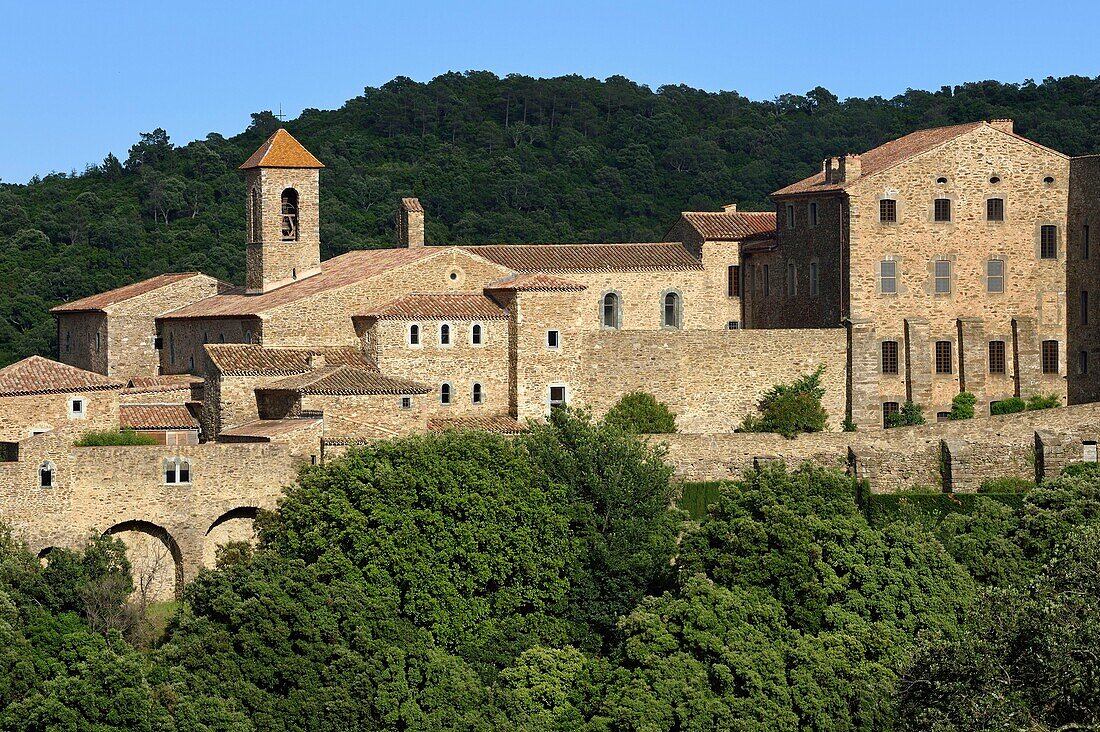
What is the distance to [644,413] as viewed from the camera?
54438 mm

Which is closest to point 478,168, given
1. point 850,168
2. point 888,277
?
point 850,168

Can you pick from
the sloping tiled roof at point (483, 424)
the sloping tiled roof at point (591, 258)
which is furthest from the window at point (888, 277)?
the sloping tiled roof at point (483, 424)

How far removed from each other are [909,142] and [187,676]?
27.8 meters

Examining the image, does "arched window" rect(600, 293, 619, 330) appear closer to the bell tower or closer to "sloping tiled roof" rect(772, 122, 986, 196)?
"sloping tiled roof" rect(772, 122, 986, 196)

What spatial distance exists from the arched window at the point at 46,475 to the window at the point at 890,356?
21.9 meters

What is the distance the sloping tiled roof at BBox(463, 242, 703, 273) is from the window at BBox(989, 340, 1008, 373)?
815cm

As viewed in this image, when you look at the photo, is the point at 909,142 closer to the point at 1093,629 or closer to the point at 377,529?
the point at 377,529

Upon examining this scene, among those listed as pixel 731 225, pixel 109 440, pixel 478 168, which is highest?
pixel 478 168

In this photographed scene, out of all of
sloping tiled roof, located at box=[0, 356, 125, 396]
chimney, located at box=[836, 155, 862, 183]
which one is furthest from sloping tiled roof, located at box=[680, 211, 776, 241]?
sloping tiled roof, located at box=[0, 356, 125, 396]

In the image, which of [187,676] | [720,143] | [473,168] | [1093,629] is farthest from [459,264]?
[720,143]

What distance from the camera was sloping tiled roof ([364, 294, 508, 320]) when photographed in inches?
2114

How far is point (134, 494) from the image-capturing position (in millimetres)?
46312

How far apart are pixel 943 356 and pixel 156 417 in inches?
784

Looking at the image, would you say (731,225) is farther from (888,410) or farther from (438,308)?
(438,308)
